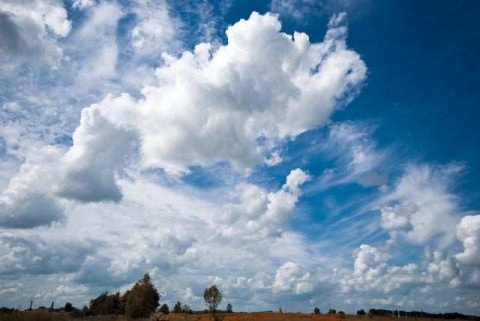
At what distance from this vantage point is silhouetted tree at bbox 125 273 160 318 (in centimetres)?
9281

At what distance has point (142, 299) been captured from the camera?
317 ft

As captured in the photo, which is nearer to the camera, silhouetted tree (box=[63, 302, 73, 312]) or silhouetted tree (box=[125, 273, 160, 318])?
silhouetted tree (box=[125, 273, 160, 318])

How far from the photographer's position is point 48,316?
34.8m

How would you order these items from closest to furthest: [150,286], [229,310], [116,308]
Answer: [150,286]
[116,308]
[229,310]

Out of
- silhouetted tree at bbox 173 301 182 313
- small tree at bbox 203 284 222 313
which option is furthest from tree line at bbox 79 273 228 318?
silhouetted tree at bbox 173 301 182 313

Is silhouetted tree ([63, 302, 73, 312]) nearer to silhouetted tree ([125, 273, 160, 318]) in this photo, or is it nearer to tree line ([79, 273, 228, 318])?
tree line ([79, 273, 228, 318])

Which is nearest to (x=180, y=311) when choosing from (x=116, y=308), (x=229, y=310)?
(x=229, y=310)

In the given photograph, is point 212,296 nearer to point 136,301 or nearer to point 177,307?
point 136,301

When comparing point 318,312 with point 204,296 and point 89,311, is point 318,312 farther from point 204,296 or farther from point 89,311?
point 89,311

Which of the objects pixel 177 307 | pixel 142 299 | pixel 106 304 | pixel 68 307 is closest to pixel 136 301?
pixel 142 299

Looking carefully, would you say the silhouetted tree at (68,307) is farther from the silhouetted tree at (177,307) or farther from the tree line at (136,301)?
the silhouetted tree at (177,307)

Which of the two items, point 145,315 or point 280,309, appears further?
point 280,309

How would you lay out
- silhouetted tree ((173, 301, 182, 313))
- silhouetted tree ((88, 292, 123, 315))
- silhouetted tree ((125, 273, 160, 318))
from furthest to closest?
silhouetted tree ((173, 301, 182, 313)), silhouetted tree ((88, 292, 123, 315)), silhouetted tree ((125, 273, 160, 318))

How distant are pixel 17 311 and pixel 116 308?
295 ft
